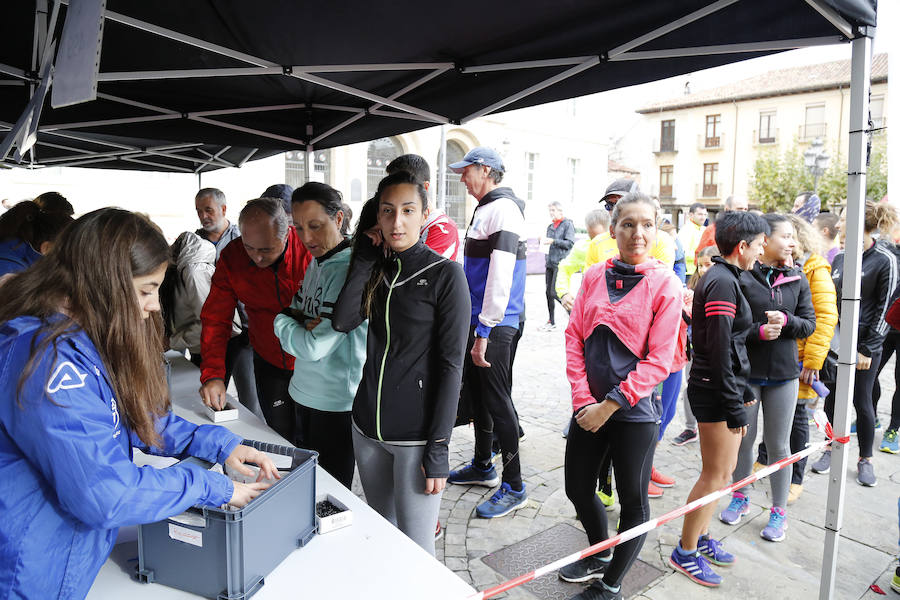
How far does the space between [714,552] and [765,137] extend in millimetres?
40474

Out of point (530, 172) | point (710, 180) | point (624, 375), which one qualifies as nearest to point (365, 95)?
point (624, 375)

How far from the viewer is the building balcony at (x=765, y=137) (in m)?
36.5

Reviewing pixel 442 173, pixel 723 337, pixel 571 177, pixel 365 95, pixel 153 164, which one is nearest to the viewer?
pixel 723 337

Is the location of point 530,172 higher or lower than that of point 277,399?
higher

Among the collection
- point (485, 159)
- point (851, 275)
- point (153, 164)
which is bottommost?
point (851, 275)

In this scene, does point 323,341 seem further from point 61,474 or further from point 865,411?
point 865,411

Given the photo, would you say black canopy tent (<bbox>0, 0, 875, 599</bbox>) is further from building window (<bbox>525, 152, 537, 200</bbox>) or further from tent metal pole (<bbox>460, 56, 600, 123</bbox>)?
building window (<bbox>525, 152, 537, 200</bbox>)

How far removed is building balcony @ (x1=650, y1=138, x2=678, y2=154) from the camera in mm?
41594

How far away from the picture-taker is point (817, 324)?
3494 mm

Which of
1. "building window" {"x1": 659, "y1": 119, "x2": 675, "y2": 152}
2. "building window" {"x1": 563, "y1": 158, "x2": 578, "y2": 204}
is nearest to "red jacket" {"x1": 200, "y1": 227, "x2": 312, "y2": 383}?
"building window" {"x1": 563, "y1": 158, "x2": 578, "y2": 204}

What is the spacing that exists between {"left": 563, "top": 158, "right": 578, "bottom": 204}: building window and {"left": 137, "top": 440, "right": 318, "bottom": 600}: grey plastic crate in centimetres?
2811

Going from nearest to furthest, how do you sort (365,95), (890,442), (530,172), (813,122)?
1. (365,95)
2. (890,442)
3. (530,172)
4. (813,122)

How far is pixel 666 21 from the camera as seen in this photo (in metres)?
2.23

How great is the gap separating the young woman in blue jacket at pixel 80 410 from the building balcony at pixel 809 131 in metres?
41.2
